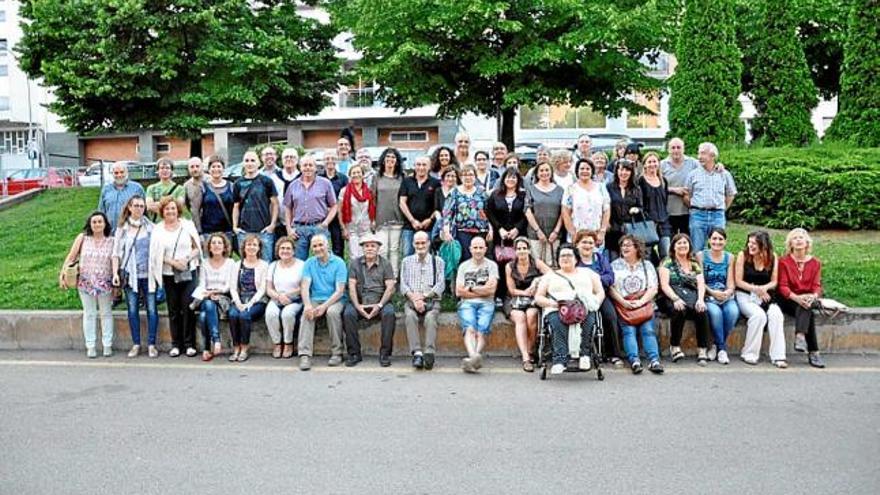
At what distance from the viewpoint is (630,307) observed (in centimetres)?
779

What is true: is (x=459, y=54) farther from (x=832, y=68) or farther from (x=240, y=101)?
(x=832, y=68)

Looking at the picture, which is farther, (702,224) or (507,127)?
(507,127)

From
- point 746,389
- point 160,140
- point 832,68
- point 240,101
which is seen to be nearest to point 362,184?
point 746,389

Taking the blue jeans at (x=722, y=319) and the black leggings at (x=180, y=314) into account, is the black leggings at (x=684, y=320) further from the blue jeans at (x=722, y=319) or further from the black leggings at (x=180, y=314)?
the black leggings at (x=180, y=314)

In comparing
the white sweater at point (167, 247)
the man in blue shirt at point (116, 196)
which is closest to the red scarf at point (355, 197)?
the white sweater at point (167, 247)

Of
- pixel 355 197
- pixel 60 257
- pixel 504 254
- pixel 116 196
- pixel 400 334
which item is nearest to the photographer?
pixel 400 334

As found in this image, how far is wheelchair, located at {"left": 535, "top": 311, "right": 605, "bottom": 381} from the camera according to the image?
7.32 metres

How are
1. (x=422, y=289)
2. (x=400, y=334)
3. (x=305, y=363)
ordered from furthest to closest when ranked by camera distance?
(x=400, y=334) < (x=422, y=289) < (x=305, y=363)

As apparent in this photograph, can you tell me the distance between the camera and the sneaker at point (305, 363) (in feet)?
25.5

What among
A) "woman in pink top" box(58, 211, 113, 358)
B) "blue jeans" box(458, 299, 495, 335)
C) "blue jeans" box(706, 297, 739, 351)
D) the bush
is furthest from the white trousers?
"woman in pink top" box(58, 211, 113, 358)

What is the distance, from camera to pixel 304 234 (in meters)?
9.03

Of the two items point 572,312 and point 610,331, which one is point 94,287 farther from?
point 610,331

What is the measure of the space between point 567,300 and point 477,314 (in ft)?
3.26

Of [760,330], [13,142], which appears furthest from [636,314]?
[13,142]
